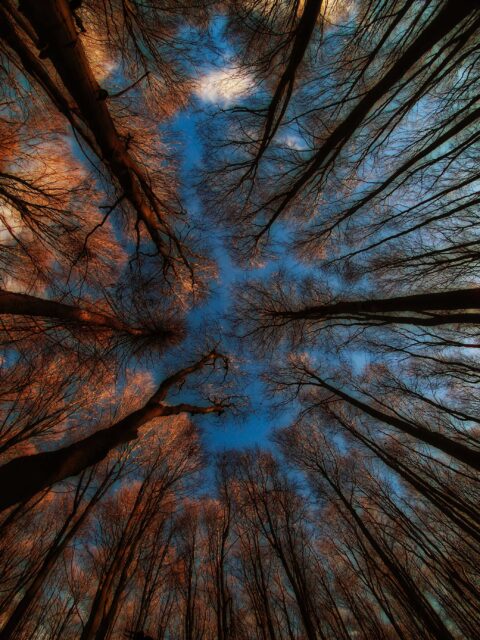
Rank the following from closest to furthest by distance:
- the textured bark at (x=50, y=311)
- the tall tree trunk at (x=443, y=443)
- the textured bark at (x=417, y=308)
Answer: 1. the textured bark at (x=50, y=311)
2. the textured bark at (x=417, y=308)
3. the tall tree trunk at (x=443, y=443)

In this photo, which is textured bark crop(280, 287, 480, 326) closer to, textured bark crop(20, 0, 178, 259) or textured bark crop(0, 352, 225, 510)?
textured bark crop(0, 352, 225, 510)

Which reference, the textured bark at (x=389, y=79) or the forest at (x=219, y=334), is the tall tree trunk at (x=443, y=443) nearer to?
the forest at (x=219, y=334)

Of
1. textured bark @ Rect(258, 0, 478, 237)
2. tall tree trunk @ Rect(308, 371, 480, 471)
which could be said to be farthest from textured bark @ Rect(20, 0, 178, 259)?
tall tree trunk @ Rect(308, 371, 480, 471)

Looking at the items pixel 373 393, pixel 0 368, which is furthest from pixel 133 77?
pixel 373 393

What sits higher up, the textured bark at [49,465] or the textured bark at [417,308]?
the textured bark at [49,465]

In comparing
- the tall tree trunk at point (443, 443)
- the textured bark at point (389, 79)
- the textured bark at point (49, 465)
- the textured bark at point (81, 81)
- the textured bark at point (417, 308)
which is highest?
the textured bark at point (81, 81)

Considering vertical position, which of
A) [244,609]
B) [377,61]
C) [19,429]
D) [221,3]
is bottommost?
[244,609]

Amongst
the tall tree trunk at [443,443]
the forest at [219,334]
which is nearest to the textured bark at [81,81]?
the forest at [219,334]

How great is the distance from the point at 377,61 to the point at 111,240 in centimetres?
737

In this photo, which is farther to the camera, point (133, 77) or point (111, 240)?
point (111, 240)

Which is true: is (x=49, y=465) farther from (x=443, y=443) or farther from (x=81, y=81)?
(x=443, y=443)

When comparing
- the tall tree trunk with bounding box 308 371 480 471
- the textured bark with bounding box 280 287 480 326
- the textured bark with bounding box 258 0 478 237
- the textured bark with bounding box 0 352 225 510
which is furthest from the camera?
the tall tree trunk with bounding box 308 371 480 471

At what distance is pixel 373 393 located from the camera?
9102mm

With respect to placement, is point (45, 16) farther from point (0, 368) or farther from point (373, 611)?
point (373, 611)
